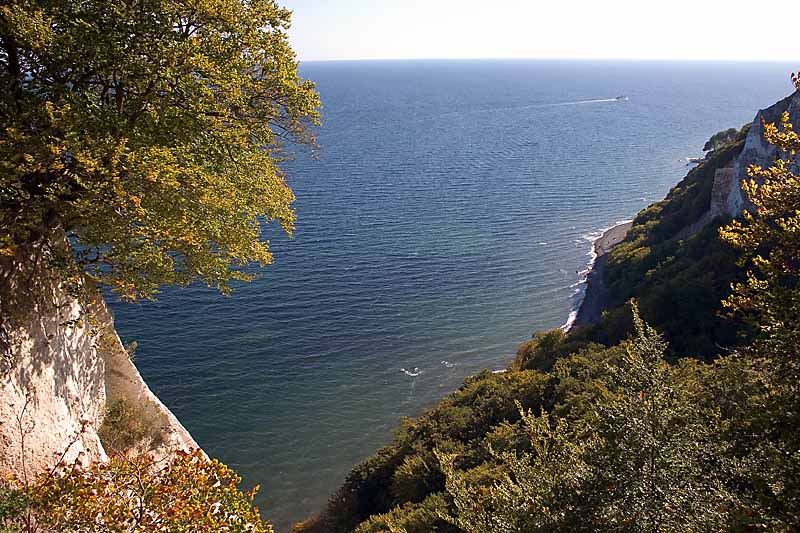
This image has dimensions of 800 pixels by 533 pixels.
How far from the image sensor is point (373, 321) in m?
53.0

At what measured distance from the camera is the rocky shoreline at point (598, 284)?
52719 mm

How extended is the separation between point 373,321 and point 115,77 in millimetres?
40988

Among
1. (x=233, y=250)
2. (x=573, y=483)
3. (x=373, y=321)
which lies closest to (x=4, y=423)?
(x=233, y=250)

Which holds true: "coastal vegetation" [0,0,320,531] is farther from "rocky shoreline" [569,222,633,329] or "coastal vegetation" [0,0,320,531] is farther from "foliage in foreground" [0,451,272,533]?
"rocky shoreline" [569,222,633,329]

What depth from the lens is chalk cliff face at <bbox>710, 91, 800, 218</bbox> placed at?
133 feet

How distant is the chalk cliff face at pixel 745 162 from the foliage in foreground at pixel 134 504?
41707 mm

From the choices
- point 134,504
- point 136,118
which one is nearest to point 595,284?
point 136,118

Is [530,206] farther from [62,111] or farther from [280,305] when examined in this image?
[62,111]

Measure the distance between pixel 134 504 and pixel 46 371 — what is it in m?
5.70

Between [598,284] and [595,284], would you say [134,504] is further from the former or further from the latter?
[595,284]

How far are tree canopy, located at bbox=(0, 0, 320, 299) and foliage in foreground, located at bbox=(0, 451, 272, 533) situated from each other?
4.90 m

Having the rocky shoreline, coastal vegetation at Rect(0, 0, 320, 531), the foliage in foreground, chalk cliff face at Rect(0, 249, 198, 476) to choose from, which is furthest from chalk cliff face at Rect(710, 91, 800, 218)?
chalk cliff face at Rect(0, 249, 198, 476)

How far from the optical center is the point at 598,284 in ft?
194

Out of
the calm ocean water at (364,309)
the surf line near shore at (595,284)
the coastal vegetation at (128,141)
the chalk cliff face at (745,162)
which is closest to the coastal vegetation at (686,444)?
the coastal vegetation at (128,141)
